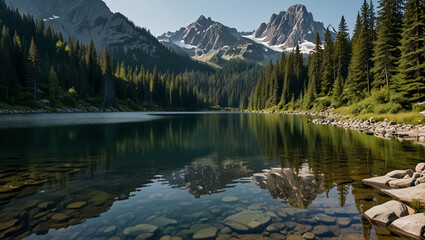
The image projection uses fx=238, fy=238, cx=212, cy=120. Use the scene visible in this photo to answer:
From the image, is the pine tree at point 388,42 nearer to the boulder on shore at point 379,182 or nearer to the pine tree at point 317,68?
the pine tree at point 317,68

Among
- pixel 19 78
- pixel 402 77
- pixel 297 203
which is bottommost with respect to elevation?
pixel 297 203

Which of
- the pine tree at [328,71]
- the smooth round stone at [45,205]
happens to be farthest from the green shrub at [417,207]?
the pine tree at [328,71]

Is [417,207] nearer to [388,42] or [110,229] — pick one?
[110,229]

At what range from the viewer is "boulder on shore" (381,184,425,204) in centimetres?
899

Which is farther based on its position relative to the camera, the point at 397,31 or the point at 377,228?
the point at 397,31

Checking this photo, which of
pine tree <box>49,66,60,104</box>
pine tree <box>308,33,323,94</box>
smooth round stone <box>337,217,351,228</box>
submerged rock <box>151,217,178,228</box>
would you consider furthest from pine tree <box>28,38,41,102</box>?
smooth round stone <box>337,217,351,228</box>

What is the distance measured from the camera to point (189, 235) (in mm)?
6820

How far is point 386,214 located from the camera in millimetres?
7414

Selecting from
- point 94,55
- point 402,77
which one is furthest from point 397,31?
point 94,55

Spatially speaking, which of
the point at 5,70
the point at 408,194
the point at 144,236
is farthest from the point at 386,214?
the point at 5,70

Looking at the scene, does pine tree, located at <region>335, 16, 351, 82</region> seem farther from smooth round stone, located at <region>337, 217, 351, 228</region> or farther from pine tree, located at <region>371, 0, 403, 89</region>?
smooth round stone, located at <region>337, 217, 351, 228</region>

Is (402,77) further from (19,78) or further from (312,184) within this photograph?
(19,78)

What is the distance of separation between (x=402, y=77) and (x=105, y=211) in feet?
155

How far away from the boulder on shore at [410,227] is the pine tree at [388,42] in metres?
48.8
